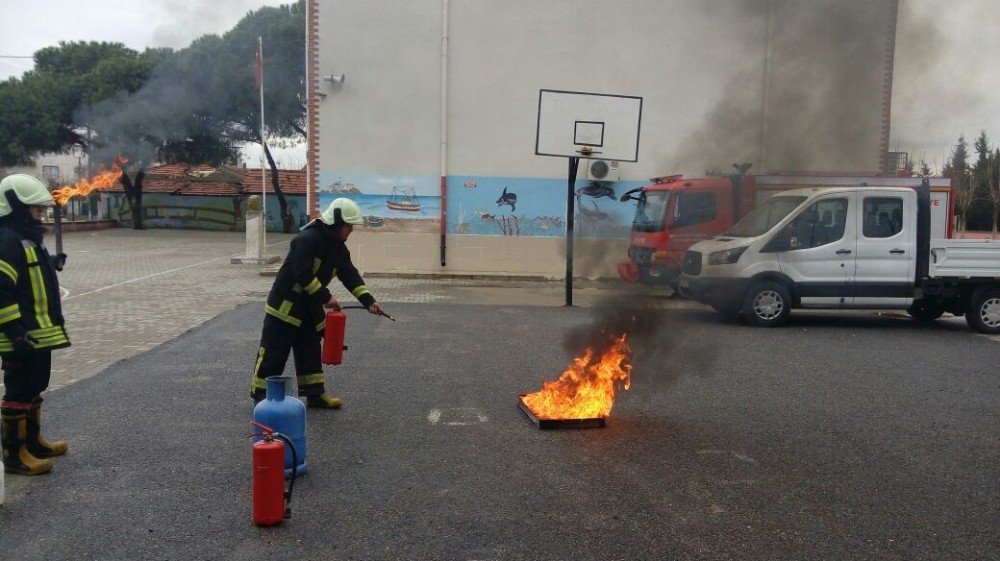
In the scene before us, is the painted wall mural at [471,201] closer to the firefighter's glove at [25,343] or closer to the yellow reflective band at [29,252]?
the yellow reflective band at [29,252]

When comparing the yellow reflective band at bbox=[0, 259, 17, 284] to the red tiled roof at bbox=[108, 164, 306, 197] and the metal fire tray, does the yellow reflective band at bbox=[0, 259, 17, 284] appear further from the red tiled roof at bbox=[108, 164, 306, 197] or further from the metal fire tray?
the red tiled roof at bbox=[108, 164, 306, 197]

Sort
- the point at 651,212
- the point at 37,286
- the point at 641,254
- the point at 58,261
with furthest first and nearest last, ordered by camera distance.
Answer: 1. the point at 651,212
2. the point at 641,254
3. the point at 58,261
4. the point at 37,286

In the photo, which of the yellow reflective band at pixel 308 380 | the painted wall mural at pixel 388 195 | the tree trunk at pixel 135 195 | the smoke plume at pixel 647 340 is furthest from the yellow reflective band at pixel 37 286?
the tree trunk at pixel 135 195

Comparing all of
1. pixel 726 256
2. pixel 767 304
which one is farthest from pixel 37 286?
pixel 767 304

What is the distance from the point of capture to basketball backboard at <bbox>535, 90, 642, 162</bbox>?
12906 mm

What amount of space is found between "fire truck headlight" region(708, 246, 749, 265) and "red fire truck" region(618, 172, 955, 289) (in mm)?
935

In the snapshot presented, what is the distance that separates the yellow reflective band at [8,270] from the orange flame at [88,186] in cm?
107

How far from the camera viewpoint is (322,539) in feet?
12.0

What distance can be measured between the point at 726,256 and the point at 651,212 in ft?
9.74

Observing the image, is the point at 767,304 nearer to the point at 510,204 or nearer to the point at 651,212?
the point at 651,212

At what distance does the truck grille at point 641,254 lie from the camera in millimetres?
13188

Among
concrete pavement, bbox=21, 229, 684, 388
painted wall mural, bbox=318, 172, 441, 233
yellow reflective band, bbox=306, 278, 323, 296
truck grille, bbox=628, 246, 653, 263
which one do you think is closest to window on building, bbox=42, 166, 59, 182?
concrete pavement, bbox=21, 229, 684, 388

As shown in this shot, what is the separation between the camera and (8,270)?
13.9 ft

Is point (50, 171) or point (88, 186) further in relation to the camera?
point (50, 171)
